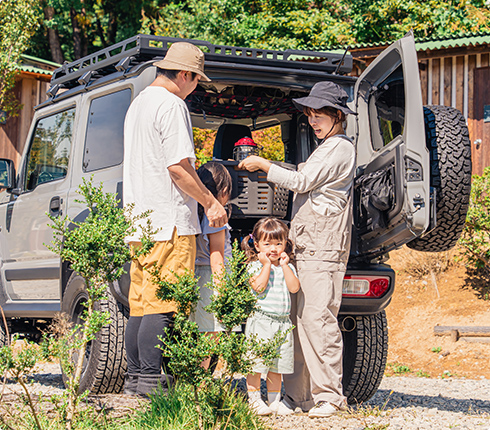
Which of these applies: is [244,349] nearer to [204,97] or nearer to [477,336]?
[204,97]

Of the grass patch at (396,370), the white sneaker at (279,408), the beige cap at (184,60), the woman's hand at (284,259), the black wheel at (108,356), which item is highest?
the beige cap at (184,60)

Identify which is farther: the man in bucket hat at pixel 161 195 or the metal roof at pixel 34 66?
the metal roof at pixel 34 66

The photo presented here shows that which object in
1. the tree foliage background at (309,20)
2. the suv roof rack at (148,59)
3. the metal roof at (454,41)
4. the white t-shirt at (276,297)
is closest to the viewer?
the white t-shirt at (276,297)

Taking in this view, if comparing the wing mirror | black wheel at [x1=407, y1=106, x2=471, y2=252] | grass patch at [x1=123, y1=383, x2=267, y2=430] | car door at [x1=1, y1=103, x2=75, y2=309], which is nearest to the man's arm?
grass patch at [x1=123, y1=383, x2=267, y2=430]

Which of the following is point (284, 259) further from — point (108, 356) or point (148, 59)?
point (148, 59)

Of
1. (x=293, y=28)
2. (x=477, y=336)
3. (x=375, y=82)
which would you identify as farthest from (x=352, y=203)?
(x=293, y=28)

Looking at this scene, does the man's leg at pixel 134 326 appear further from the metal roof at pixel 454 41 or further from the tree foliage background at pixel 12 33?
the tree foliage background at pixel 12 33

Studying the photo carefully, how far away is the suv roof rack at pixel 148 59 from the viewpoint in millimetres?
4180

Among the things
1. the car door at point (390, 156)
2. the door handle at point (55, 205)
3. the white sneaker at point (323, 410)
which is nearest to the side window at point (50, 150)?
the door handle at point (55, 205)

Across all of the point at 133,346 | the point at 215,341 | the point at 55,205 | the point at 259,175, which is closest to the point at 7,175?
the point at 55,205

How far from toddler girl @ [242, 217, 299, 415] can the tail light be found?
1.21 ft

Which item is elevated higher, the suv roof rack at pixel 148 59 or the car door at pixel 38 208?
the suv roof rack at pixel 148 59

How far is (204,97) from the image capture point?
535 centimetres

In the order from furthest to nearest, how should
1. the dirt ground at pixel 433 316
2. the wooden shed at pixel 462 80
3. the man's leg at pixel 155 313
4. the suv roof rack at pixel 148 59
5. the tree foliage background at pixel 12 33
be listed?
the tree foliage background at pixel 12 33 < the wooden shed at pixel 462 80 < the dirt ground at pixel 433 316 < the suv roof rack at pixel 148 59 < the man's leg at pixel 155 313
